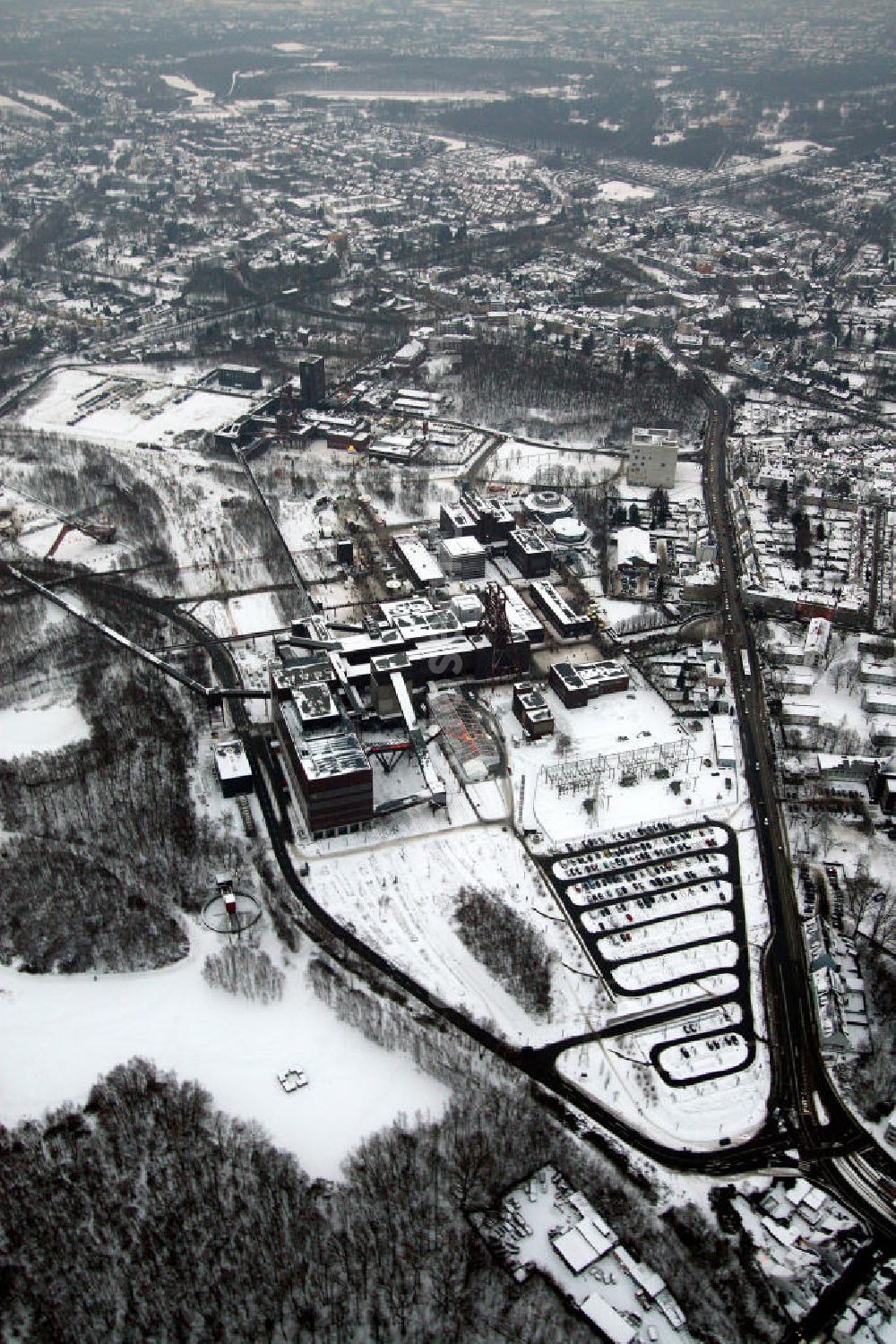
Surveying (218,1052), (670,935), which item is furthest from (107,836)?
(670,935)

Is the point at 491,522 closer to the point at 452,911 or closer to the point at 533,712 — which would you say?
the point at 533,712

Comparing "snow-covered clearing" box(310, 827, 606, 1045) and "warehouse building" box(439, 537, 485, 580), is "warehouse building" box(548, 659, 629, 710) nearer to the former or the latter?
"snow-covered clearing" box(310, 827, 606, 1045)

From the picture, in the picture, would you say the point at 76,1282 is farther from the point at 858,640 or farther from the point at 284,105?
the point at 284,105

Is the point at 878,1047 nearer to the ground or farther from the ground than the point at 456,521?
nearer to the ground

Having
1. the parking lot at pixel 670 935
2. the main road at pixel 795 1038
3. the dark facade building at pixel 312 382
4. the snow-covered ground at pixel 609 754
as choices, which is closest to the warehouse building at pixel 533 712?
the snow-covered ground at pixel 609 754

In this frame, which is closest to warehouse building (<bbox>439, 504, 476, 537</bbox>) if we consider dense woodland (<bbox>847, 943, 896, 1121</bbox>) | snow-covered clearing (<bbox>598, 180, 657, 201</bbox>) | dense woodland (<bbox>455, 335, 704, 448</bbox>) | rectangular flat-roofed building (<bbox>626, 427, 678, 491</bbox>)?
rectangular flat-roofed building (<bbox>626, 427, 678, 491</bbox>)

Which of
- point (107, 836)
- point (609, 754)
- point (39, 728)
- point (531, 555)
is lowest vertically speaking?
point (609, 754)
